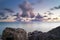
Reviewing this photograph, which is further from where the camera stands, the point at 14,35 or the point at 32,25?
the point at 32,25

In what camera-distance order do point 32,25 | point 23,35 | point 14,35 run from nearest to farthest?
point 14,35
point 23,35
point 32,25

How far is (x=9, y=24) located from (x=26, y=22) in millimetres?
707

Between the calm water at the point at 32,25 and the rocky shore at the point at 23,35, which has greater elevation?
the calm water at the point at 32,25

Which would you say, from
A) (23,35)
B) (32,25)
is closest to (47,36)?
(23,35)

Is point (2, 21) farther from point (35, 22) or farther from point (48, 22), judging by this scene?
point (48, 22)

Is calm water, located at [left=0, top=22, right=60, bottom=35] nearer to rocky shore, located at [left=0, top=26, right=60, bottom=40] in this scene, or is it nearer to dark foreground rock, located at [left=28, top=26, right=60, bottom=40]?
dark foreground rock, located at [left=28, top=26, right=60, bottom=40]

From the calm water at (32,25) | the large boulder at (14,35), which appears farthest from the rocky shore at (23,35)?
the calm water at (32,25)

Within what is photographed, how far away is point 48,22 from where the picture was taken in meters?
6.04

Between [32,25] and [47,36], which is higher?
[32,25]

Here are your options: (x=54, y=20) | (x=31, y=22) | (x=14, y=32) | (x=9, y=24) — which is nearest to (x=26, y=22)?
(x=31, y=22)

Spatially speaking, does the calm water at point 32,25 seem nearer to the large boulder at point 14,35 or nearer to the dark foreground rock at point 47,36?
the dark foreground rock at point 47,36

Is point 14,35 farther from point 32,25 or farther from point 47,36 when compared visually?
point 32,25

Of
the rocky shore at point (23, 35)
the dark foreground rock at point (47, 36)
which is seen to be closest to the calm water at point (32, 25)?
the dark foreground rock at point (47, 36)

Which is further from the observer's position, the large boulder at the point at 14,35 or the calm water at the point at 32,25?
the calm water at the point at 32,25
